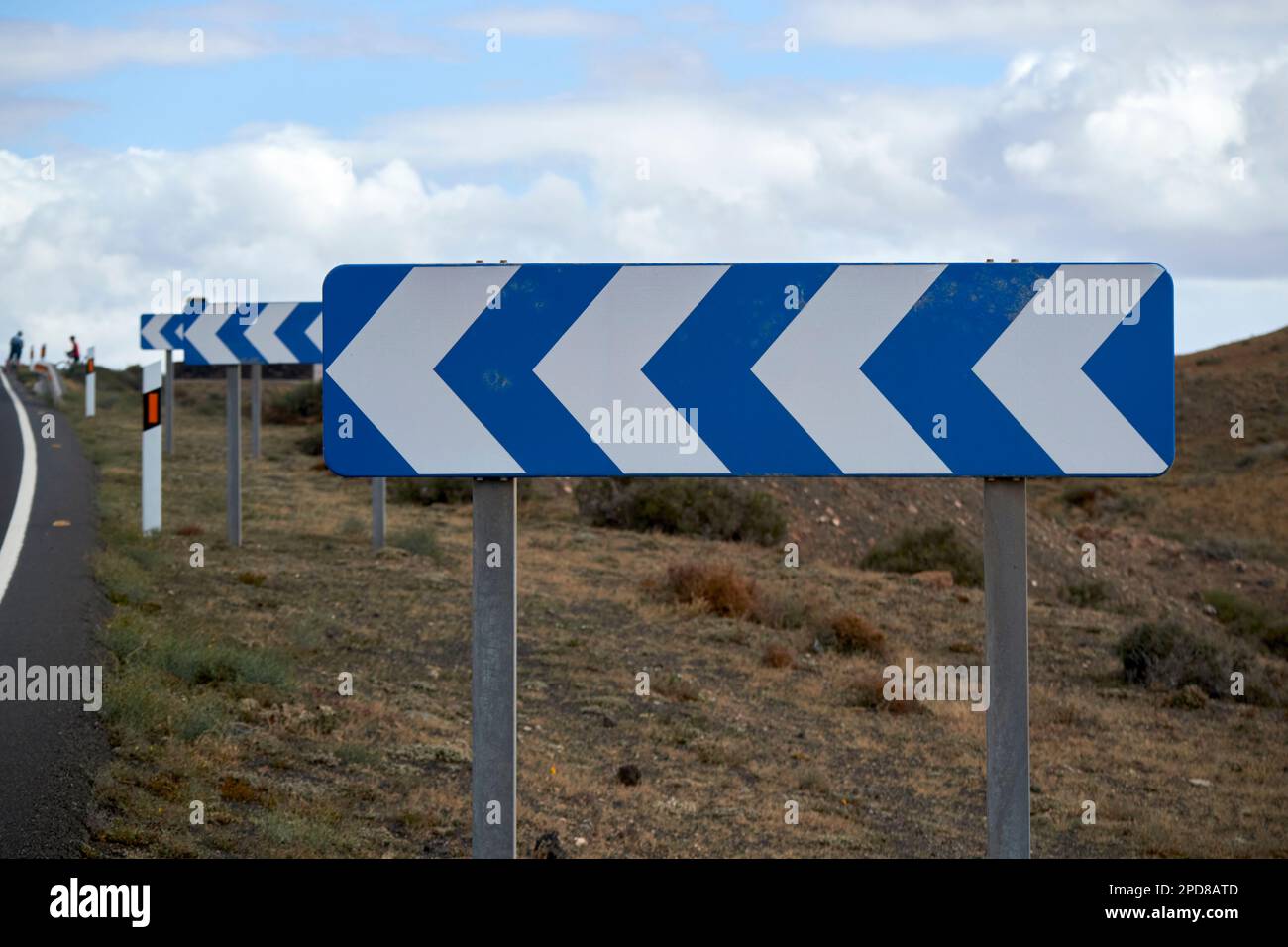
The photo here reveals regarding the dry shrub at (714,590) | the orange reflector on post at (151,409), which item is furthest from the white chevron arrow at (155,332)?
the dry shrub at (714,590)

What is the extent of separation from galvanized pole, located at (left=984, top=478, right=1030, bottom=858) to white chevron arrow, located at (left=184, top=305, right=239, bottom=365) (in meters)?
11.7

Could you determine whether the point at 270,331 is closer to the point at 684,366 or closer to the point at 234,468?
the point at 234,468

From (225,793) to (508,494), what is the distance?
3.45m

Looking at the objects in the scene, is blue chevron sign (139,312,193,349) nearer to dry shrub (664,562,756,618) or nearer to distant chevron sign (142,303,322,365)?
distant chevron sign (142,303,322,365)

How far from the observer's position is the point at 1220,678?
1367 cm

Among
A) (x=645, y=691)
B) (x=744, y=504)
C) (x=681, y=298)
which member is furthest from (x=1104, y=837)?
(x=744, y=504)

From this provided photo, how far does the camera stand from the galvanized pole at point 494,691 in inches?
139

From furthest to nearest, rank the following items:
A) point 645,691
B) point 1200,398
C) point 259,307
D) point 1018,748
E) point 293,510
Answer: point 1200,398 < point 293,510 < point 259,307 < point 645,691 < point 1018,748

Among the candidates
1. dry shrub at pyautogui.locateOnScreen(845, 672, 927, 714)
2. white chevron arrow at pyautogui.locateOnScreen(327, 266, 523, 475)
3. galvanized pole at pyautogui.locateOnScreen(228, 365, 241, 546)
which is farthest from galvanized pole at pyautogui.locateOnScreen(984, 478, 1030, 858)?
galvanized pole at pyautogui.locateOnScreen(228, 365, 241, 546)

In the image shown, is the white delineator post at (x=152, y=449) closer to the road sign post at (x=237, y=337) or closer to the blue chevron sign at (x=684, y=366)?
the road sign post at (x=237, y=337)

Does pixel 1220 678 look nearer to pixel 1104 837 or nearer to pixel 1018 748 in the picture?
pixel 1104 837

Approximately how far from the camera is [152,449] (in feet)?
46.1

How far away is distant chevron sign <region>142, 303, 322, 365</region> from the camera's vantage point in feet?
43.8

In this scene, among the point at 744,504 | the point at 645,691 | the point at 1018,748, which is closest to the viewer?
the point at 1018,748
